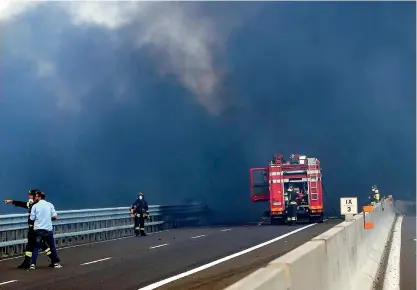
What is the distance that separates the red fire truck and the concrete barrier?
50.7ft

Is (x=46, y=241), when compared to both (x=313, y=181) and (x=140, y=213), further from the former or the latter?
(x=313, y=181)

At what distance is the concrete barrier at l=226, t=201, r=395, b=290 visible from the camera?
13.8 feet

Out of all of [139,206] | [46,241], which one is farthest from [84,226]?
[46,241]

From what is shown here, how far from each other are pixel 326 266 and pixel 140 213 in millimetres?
17301

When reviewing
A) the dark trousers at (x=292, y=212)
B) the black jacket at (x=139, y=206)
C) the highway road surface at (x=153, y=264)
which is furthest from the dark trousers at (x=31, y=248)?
the dark trousers at (x=292, y=212)

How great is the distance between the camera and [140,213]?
23531 millimetres

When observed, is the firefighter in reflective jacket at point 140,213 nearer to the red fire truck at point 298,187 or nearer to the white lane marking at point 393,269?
the red fire truck at point 298,187

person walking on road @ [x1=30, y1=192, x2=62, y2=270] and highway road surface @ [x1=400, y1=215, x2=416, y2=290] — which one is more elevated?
person walking on road @ [x1=30, y1=192, x2=62, y2=270]

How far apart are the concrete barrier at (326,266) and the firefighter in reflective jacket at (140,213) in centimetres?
1160

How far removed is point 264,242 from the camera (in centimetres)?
1853

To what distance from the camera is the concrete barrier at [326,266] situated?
13.8ft

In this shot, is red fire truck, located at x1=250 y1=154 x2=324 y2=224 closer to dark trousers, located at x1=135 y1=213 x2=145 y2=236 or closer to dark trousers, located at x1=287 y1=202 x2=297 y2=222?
dark trousers, located at x1=287 y1=202 x2=297 y2=222

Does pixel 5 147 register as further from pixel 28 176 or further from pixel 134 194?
pixel 134 194

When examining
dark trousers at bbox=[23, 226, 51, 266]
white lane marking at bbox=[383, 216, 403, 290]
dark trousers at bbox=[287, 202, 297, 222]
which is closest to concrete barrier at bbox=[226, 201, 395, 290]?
white lane marking at bbox=[383, 216, 403, 290]
